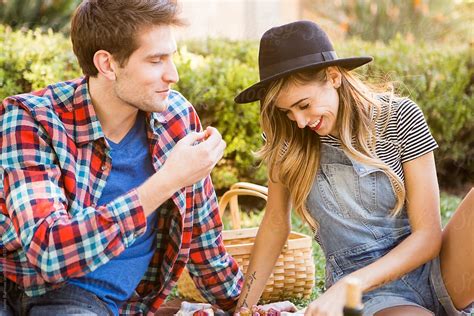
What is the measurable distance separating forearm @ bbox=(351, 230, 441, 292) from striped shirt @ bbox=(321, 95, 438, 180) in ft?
0.86

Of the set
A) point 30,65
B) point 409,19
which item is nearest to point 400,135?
point 30,65

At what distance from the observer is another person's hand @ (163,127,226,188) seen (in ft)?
8.11

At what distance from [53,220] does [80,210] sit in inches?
8.1

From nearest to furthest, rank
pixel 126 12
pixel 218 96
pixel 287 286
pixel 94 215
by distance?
pixel 94 215, pixel 126 12, pixel 287 286, pixel 218 96

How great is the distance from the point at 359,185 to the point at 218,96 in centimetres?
277

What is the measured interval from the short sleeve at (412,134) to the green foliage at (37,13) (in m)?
6.68

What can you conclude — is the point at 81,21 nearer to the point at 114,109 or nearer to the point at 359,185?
the point at 114,109

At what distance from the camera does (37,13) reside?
352 inches

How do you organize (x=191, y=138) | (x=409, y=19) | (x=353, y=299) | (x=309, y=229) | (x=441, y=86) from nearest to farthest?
(x=353, y=299)
(x=191, y=138)
(x=309, y=229)
(x=441, y=86)
(x=409, y=19)

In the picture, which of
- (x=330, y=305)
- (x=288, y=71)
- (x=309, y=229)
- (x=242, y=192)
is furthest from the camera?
(x=309, y=229)

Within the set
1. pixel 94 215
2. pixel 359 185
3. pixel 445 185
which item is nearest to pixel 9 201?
pixel 94 215

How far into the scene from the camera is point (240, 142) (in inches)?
221

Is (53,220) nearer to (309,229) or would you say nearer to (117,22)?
(117,22)

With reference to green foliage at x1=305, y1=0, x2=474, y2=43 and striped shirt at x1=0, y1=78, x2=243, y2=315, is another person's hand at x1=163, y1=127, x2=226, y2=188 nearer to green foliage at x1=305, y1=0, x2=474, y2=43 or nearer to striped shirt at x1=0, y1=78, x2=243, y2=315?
striped shirt at x1=0, y1=78, x2=243, y2=315
